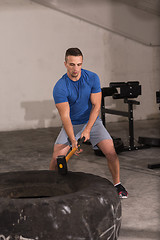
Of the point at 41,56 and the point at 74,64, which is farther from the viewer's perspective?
the point at 41,56

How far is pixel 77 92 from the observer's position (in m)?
3.46

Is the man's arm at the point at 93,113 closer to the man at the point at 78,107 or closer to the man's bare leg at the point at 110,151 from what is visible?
the man at the point at 78,107

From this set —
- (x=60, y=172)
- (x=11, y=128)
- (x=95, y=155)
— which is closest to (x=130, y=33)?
(x=11, y=128)

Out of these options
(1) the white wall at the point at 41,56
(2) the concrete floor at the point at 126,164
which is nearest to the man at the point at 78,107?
(2) the concrete floor at the point at 126,164

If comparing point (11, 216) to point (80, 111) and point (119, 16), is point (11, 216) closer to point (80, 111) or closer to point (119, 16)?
point (80, 111)

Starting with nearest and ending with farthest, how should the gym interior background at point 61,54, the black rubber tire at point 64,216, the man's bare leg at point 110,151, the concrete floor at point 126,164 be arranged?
the black rubber tire at point 64,216
the concrete floor at point 126,164
the man's bare leg at point 110,151
the gym interior background at point 61,54

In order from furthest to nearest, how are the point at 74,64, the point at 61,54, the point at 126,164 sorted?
the point at 61,54
the point at 126,164
the point at 74,64

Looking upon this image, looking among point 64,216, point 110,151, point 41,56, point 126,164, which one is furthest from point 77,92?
point 41,56

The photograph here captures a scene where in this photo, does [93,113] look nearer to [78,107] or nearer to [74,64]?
[78,107]

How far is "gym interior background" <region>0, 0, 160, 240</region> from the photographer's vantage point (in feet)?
25.5

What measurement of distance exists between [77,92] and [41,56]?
4.72m

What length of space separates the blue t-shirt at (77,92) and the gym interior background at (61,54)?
317 cm

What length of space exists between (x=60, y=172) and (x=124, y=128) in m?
4.97

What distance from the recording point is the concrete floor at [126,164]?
3.19 metres
